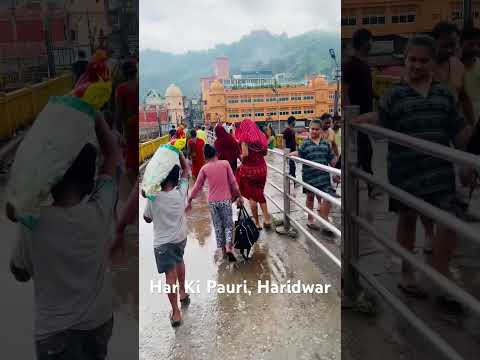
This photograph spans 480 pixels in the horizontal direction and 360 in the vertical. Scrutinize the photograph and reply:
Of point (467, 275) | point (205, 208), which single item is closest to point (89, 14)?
point (205, 208)

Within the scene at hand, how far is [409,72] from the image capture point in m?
1.68

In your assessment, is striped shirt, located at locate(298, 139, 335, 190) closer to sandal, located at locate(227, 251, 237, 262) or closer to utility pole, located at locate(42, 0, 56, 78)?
sandal, located at locate(227, 251, 237, 262)

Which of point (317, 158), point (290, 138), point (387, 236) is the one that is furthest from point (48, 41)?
point (387, 236)

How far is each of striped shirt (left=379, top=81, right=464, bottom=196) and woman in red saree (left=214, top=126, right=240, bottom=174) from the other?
585 mm

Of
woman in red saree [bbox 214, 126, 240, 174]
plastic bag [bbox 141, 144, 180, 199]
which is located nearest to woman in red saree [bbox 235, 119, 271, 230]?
woman in red saree [bbox 214, 126, 240, 174]

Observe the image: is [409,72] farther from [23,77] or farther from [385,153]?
[23,77]

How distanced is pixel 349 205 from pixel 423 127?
1.45 ft

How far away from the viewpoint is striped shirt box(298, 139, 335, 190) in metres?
2.04

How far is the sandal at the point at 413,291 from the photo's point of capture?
5.79ft

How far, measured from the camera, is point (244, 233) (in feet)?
6.88

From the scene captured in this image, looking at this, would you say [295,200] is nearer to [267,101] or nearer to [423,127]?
[267,101]

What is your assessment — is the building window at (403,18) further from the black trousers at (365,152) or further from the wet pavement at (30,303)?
the wet pavement at (30,303)

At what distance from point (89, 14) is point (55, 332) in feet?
3.24

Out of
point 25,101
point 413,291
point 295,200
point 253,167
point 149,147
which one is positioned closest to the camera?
point 25,101
